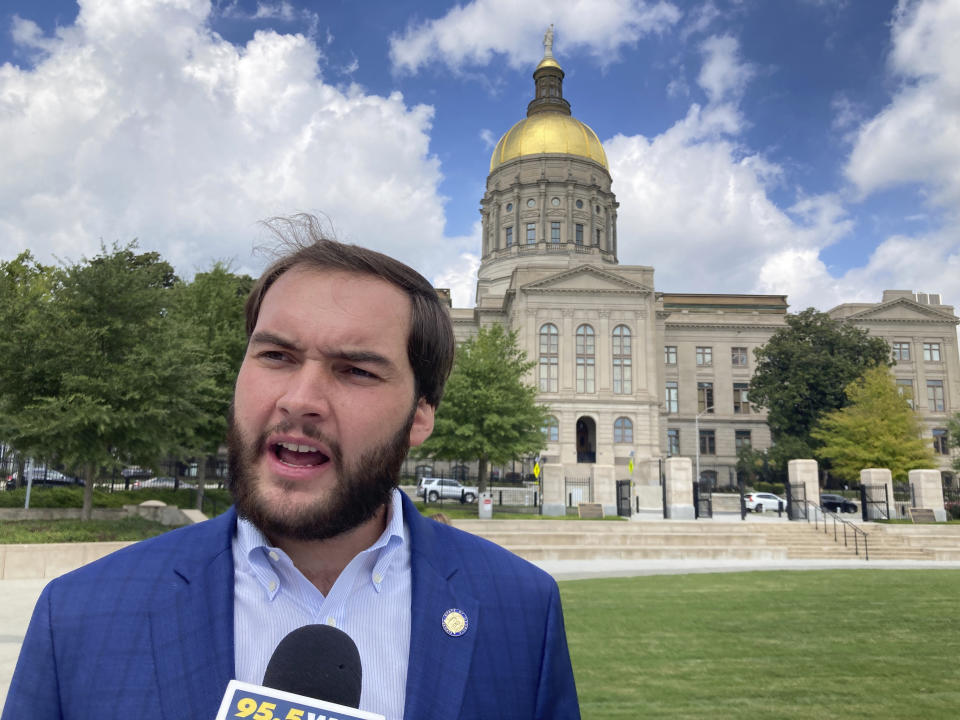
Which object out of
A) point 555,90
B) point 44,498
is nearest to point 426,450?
point 44,498

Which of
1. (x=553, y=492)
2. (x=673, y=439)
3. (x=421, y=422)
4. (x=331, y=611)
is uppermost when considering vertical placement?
(x=673, y=439)

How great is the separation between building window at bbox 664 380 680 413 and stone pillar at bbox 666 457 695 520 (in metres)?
41.5

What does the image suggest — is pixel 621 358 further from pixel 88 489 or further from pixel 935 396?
pixel 88 489

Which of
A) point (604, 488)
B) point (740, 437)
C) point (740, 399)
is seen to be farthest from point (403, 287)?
point (740, 399)

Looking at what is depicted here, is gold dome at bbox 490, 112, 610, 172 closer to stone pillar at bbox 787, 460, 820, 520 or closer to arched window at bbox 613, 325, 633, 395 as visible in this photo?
arched window at bbox 613, 325, 633, 395

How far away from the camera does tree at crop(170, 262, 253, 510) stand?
77.0ft

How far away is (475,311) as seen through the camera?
6919cm

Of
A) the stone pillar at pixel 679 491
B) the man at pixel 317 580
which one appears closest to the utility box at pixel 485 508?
the stone pillar at pixel 679 491

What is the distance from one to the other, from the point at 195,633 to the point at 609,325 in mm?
59781

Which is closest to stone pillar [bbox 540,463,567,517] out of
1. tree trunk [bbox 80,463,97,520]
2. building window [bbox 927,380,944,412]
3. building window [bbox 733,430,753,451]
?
tree trunk [bbox 80,463,97,520]

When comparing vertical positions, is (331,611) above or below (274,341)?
below

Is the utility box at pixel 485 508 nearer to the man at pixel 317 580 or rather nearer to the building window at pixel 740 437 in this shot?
the man at pixel 317 580

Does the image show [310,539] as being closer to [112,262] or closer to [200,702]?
[200,702]

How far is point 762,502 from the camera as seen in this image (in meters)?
41.9
